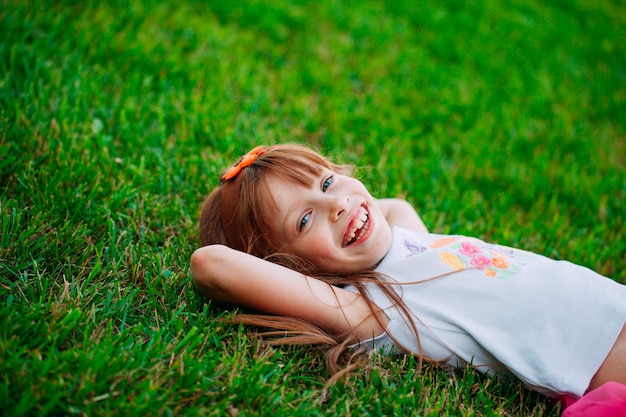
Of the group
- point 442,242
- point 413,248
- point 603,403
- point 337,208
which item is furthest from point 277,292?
point 603,403

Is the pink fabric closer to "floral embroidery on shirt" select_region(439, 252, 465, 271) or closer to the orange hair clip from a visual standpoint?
"floral embroidery on shirt" select_region(439, 252, 465, 271)

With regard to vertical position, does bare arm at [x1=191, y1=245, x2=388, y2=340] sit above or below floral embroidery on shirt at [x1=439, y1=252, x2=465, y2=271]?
below

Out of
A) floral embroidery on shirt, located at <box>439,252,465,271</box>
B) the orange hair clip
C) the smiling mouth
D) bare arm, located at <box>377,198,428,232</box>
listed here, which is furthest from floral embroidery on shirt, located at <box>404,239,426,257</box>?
the orange hair clip

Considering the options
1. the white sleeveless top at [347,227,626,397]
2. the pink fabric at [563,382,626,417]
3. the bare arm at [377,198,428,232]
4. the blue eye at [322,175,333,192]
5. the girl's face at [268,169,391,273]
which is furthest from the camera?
the bare arm at [377,198,428,232]

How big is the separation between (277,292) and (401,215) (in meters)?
1.02

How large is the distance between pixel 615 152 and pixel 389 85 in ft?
6.22

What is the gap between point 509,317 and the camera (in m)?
2.12

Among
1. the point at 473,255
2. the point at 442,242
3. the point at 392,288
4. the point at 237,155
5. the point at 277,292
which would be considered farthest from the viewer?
the point at 237,155

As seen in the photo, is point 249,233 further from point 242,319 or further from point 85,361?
point 85,361

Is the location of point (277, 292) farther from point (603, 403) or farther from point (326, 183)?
point (603, 403)

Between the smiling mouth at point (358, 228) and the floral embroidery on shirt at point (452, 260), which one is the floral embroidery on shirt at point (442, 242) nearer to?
the floral embroidery on shirt at point (452, 260)

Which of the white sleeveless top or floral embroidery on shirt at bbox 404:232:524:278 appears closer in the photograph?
the white sleeveless top

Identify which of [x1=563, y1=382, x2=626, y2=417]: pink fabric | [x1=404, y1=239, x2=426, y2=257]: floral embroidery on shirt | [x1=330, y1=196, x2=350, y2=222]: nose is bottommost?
[x1=563, y1=382, x2=626, y2=417]: pink fabric

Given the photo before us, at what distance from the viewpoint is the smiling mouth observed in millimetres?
2236
